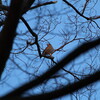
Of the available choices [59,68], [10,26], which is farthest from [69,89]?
[10,26]

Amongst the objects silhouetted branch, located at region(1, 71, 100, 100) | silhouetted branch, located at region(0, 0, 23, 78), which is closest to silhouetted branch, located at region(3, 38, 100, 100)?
silhouetted branch, located at region(1, 71, 100, 100)

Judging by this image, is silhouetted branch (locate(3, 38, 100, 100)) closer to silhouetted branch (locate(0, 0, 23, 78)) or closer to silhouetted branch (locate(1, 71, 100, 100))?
silhouetted branch (locate(1, 71, 100, 100))

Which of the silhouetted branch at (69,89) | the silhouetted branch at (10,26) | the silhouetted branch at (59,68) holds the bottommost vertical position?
the silhouetted branch at (69,89)

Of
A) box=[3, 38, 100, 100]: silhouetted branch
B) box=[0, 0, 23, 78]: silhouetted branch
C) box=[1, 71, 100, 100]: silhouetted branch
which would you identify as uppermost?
box=[0, 0, 23, 78]: silhouetted branch

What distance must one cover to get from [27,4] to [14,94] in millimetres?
2598

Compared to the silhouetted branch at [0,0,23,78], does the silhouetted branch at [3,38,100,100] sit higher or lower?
lower

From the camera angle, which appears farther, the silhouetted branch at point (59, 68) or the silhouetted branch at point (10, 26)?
the silhouetted branch at point (10, 26)

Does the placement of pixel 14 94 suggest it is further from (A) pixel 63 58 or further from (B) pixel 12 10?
(B) pixel 12 10

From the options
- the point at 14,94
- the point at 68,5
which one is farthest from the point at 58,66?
the point at 68,5

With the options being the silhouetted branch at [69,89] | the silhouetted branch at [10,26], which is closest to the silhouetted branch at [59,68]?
the silhouetted branch at [69,89]

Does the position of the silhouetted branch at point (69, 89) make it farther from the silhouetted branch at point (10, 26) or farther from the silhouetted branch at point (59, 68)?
the silhouetted branch at point (10, 26)

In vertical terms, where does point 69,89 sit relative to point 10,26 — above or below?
below

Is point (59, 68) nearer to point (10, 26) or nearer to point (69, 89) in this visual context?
point (69, 89)

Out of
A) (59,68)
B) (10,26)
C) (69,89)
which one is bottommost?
(69,89)
